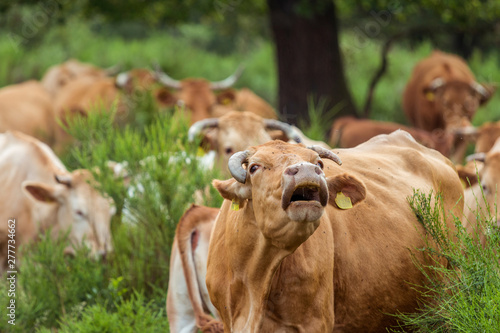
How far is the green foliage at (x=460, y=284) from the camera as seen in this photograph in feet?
14.4

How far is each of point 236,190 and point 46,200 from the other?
4161mm

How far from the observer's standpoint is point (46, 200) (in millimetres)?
7859

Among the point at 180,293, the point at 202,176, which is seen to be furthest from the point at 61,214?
the point at 180,293

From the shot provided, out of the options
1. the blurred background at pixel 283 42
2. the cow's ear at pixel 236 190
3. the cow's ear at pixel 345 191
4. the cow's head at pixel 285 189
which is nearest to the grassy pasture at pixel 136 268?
the cow's ear at pixel 345 191

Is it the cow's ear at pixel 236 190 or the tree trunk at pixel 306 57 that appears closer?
the cow's ear at pixel 236 190

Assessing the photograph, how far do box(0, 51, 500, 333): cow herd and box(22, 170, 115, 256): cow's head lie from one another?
1 centimetres

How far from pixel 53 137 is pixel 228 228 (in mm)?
9231

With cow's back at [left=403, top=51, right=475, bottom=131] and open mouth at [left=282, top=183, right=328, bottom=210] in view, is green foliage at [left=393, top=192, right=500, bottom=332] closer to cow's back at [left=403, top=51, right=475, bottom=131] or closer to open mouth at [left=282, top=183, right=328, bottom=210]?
open mouth at [left=282, top=183, right=328, bottom=210]

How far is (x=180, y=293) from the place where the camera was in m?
5.79

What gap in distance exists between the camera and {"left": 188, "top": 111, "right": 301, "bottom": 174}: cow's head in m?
7.98

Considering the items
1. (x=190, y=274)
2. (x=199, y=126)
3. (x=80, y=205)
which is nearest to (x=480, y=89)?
(x=199, y=126)

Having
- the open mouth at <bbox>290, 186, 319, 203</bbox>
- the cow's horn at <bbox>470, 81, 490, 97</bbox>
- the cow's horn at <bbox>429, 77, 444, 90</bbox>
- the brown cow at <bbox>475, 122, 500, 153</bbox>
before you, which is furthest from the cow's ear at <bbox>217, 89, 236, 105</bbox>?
the open mouth at <bbox>290, 186, 319, 203</bbox>

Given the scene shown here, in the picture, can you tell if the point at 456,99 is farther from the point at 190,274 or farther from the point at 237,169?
the point at 237,169

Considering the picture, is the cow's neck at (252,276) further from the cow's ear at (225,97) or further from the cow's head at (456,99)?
the cow's head at (456,99)
